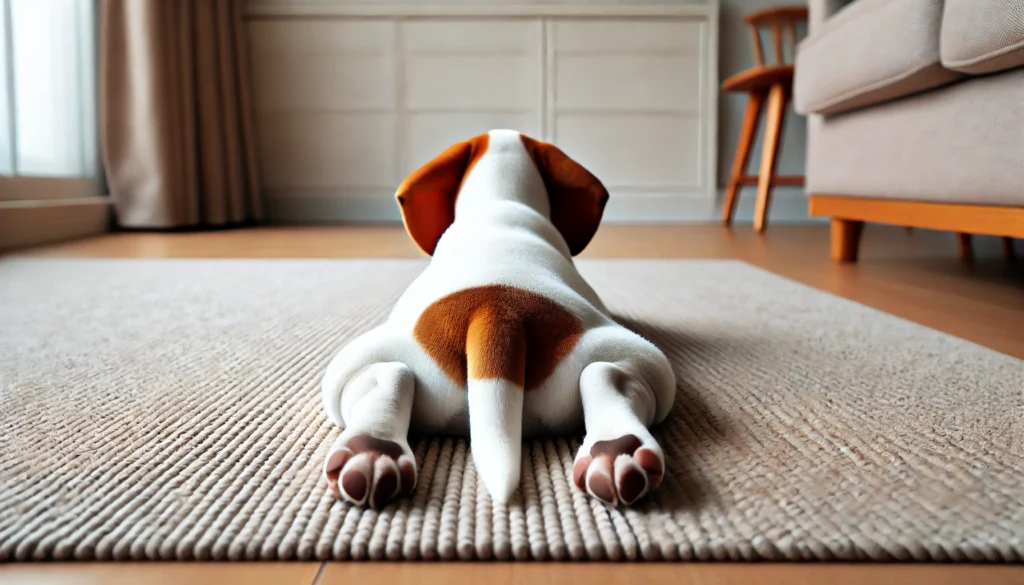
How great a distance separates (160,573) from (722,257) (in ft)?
6.72

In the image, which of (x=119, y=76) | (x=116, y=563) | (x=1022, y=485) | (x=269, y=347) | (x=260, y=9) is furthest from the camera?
(x=260, y=9)

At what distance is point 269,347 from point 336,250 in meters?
1.52

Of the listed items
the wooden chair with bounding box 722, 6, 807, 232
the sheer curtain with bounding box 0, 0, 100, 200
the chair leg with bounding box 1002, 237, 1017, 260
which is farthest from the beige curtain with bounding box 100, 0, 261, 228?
the chair leg with bounding box 1002, 237, 1017, 260

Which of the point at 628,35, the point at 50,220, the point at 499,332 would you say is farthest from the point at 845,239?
the point at 50,220

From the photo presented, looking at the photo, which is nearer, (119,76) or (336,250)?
(336,250)

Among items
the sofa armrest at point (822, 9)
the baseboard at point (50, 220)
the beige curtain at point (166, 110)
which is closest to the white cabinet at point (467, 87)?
the beige curtain at point (166, 110)

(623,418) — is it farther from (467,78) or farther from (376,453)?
(467,78)

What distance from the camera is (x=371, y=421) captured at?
627 mm

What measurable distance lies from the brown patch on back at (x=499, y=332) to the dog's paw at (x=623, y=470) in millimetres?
102

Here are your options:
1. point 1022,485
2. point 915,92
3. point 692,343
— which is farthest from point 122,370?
point 915,92

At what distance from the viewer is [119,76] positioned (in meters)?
3.30

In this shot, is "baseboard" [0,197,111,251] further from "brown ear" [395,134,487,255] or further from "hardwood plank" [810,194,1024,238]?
"hardwood plank" [810,194,1024,238]

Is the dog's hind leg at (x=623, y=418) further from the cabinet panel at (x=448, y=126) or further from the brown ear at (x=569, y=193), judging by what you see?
the cabinet panel at (x=448, y=126)

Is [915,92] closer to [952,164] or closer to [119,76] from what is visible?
[952,164]
